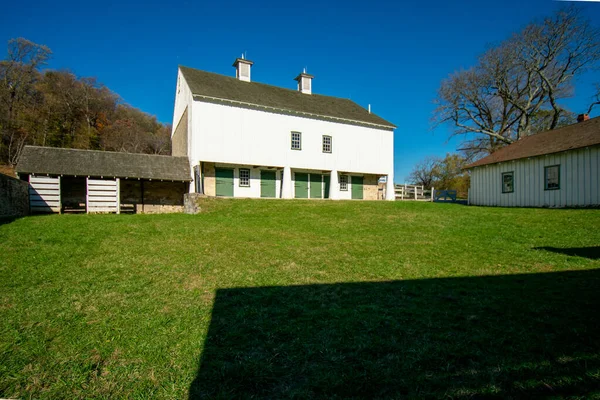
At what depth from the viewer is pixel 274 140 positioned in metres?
21.8

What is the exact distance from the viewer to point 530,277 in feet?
18.5

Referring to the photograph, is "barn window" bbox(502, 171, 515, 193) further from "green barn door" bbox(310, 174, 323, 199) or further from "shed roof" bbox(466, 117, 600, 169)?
"green barn door" bbox(310, 174, 323, 199)

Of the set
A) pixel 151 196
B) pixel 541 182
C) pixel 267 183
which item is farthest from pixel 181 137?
pixel 541 182

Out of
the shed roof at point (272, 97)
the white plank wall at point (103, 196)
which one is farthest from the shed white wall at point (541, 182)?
the white plank wall at point (103, 196)

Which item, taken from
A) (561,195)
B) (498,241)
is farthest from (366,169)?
(498,241)

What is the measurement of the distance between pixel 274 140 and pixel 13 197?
1421 centimetres

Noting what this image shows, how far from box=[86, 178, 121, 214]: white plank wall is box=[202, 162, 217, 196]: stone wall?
521 cm

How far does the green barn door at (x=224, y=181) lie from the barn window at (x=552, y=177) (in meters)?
19.5

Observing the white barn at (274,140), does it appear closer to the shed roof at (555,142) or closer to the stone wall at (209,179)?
the stone wall at (209,179)

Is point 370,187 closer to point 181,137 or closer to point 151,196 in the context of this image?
point 181,137

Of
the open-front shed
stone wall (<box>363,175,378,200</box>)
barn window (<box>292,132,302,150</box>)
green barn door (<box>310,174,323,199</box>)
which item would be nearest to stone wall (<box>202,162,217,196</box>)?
the open-front shed

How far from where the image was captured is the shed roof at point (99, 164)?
15.8 metres

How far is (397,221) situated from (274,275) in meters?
8.20

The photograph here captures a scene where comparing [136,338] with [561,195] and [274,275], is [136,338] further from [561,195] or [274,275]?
[561,195]
